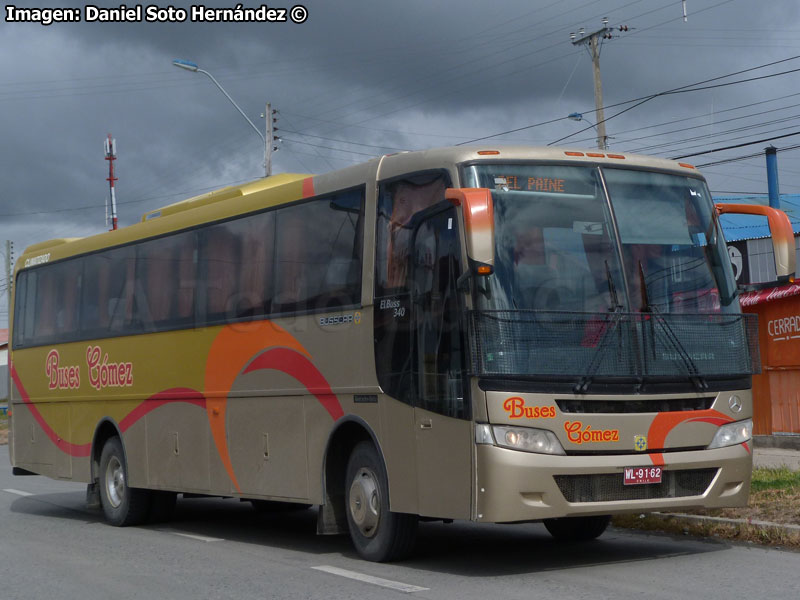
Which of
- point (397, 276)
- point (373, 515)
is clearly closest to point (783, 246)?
point (397, 276)

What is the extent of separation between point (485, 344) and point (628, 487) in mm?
1563

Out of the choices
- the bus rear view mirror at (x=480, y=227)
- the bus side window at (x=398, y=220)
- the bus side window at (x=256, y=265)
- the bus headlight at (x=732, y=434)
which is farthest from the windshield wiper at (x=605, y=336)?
the bus side window at (x=256, y=265)

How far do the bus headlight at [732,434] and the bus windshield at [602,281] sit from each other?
44cm

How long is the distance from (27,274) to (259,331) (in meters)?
7.32

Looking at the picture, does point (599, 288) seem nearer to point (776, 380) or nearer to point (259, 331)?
point (259, 331)

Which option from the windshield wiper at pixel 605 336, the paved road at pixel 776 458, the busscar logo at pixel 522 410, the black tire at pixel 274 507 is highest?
the windshield wiper at pixel 605 336

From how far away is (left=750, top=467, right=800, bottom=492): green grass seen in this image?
1274cm

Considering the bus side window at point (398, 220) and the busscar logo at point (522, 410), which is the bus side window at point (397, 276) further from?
the busscar logo at point (522, 410)

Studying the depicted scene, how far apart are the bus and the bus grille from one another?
2 centimetres

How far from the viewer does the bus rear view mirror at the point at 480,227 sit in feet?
27.1

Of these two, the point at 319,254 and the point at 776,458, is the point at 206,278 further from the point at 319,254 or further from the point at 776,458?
the point at 776,458

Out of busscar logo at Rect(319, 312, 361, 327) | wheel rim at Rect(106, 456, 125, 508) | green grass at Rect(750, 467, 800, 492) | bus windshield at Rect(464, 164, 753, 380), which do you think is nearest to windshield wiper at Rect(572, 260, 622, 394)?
bus windshield at Rect(464, 164, 753, 380)

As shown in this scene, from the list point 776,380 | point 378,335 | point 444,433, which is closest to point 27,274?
point 378,335

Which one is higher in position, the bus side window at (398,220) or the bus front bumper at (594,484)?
the bus side window at (398,220)
